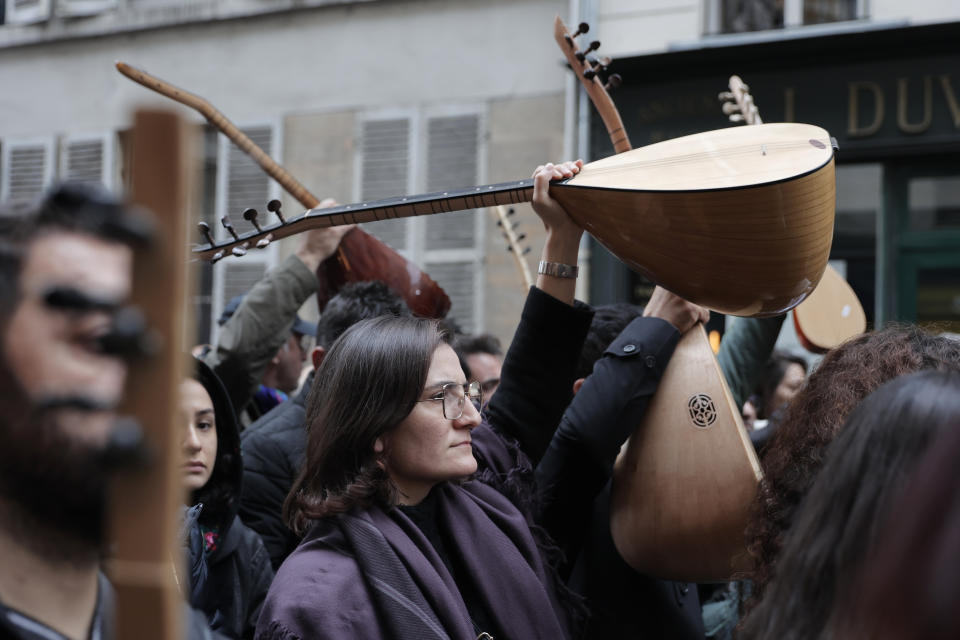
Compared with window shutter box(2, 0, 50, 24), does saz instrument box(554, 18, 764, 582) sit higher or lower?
lower

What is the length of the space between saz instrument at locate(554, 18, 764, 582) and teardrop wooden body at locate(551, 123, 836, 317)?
3cm

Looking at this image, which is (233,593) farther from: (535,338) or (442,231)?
(442,231)

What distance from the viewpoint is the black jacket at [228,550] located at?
2.47 metres

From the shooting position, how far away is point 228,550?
8.27 ft

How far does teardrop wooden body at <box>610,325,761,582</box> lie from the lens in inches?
84.1

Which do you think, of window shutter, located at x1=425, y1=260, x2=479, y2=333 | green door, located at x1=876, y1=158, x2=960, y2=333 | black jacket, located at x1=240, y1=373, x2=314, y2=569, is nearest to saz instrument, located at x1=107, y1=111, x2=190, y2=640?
black jacket, located at x1=240, y1=373, x2=314, y2=569

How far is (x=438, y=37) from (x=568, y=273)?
269 inches

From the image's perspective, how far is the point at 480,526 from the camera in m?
2.14

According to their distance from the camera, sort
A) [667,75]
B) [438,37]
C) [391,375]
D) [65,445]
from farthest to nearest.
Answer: [438,37], [667,75], [391,375], [65,445]

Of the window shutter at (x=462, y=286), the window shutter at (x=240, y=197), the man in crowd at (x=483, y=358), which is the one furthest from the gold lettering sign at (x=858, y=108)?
the window shutter at (x=240, y=197)

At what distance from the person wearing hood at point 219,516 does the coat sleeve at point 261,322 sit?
60 cm

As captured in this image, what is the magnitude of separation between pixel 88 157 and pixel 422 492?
878 cm

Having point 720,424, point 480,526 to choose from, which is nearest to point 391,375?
point 480,526

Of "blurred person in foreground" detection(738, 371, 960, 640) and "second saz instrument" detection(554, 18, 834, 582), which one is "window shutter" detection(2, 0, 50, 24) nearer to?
"second saz instrument" detection(554, 18, 834, 582)
